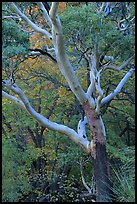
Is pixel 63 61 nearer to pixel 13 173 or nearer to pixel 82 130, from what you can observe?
pixel 82 130

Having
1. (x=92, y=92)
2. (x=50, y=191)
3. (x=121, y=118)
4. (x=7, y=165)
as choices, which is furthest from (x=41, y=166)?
(x=92, y=92)

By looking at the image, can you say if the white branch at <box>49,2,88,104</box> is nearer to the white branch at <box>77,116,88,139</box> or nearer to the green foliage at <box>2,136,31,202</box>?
the white branch at <box>77,116,88,139</box>

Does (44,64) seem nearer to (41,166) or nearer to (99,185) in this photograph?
(41,166)

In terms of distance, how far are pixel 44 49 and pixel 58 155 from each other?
2511 mm

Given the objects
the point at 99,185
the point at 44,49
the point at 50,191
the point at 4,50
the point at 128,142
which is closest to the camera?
the point at 4,50

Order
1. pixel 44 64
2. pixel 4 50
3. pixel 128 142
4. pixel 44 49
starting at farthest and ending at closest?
1. pixel 128 142
2. pixel 44 64
3. pixel 44 49
4. pixel 4 50

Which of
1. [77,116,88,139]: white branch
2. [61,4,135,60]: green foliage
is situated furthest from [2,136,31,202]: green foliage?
[61,4,135,60]: green foliage

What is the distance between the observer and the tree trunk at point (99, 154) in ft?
15.8

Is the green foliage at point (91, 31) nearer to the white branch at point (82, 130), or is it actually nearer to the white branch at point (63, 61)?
the white branch at point (63, 61)

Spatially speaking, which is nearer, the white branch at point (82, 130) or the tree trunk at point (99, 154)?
the tree trunk at point (99, 154)

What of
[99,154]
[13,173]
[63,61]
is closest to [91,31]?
[63,61]

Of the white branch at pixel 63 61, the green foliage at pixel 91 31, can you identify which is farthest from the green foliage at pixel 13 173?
the green foliage at pixel 91 31

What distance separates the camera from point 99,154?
16.0ft

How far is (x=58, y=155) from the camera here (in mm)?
6688
